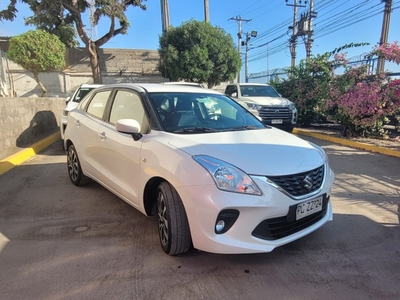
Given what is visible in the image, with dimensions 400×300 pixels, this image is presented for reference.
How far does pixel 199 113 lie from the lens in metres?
3.57

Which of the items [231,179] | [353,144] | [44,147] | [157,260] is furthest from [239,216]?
[44,147]

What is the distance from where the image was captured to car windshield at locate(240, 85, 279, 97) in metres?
11.0

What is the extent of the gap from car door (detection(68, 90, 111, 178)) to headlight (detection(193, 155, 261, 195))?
Answer: 6.66 ft

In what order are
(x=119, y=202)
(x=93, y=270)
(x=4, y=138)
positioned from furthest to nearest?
(x=4, y=138), (x=119, y=202), (x=93, y=270)

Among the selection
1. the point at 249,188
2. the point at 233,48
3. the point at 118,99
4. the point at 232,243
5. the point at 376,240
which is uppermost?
the point at 233,48

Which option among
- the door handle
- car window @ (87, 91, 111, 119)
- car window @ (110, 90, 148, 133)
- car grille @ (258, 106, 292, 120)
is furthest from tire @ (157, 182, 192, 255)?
car grille @ (258, 106, 292, 120)

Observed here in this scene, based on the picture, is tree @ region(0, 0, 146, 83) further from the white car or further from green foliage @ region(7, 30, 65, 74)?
the white car

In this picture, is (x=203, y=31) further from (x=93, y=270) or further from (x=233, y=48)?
(x=93, y=270)

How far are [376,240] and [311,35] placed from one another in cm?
2137

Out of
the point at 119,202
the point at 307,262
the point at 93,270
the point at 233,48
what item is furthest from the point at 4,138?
the point at 233,48

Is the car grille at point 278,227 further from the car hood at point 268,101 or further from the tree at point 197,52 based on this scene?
the tree at point 197,52

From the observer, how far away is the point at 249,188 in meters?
2.35

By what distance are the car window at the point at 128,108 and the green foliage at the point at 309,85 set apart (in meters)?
8.27

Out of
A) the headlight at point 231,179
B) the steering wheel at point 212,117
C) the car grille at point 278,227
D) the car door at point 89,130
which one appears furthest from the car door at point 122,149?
the car grille at point 278,227
